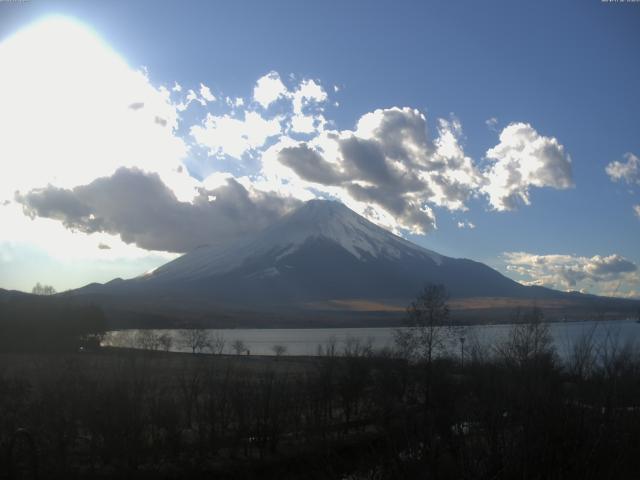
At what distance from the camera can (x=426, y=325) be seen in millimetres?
31000

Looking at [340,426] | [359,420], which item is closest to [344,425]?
[359,420]

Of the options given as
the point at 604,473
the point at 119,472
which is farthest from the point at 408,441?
the point at 119,472

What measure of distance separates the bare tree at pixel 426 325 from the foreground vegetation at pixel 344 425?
3909 millimetres

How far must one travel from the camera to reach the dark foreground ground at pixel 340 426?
Result: 21.9ft

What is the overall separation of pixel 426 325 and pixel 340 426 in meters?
14.1

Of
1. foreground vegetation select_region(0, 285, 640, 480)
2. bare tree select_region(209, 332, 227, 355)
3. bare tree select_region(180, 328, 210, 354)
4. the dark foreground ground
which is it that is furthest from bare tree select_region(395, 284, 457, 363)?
bare tree select_region(180, 328, 210, 354)

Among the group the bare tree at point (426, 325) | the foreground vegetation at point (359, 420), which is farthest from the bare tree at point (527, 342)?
the bare tree at point (426, 325)

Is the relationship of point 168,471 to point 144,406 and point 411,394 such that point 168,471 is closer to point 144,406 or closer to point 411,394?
point 144,406

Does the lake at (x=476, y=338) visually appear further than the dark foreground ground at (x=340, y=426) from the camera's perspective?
Yes

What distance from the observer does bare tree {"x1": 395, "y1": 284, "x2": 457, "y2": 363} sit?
3073 cm

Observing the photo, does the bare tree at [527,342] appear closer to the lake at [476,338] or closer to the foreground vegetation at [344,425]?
the foreground vegetation at [344,425]

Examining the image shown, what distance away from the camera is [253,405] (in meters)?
18.2

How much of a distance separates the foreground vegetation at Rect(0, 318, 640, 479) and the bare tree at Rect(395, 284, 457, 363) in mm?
3909

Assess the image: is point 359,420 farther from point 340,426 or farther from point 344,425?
point 340,426
